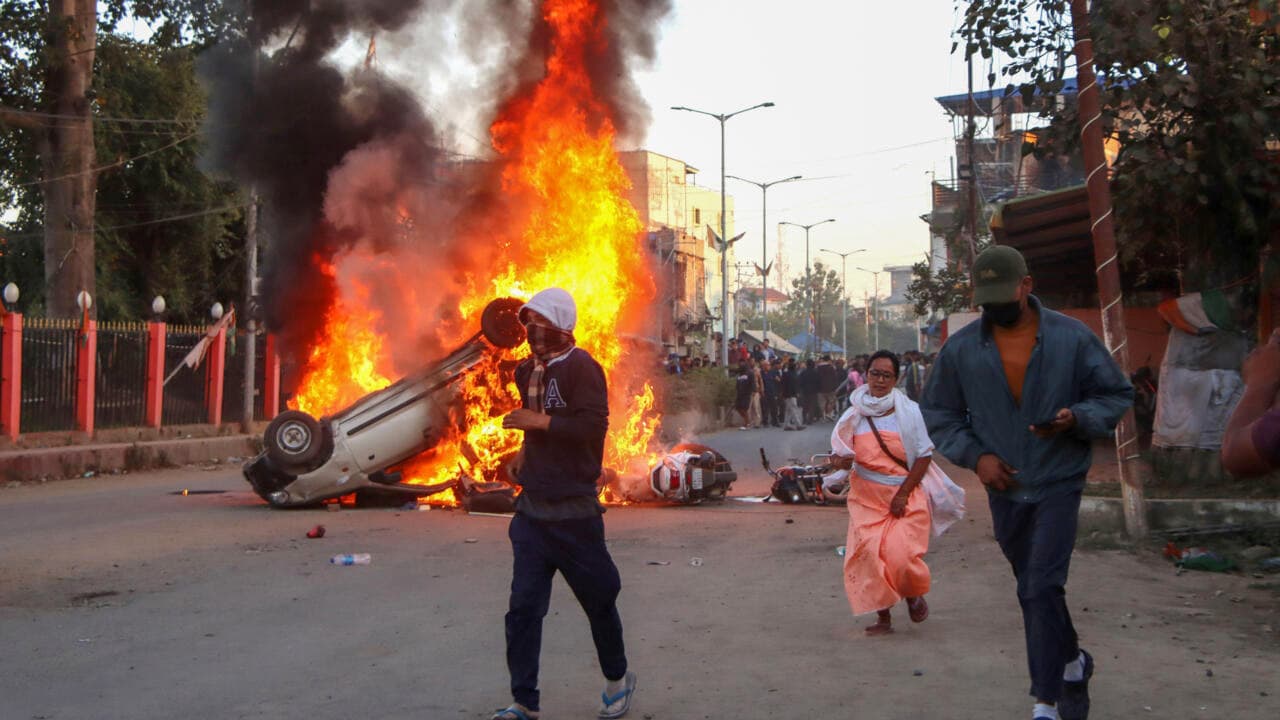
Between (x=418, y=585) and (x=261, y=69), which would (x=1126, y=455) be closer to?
(x=418, y=585)

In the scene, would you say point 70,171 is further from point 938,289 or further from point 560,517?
point 938,289

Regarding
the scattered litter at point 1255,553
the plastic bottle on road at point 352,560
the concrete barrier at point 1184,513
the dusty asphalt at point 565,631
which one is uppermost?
the concrete barrier at point 1184,513

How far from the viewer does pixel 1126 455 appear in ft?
31.4

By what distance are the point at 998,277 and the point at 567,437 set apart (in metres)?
1.85

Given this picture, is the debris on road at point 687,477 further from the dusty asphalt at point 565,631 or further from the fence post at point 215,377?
the fence post at point 215,377

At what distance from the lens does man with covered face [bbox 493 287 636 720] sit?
5145 mm

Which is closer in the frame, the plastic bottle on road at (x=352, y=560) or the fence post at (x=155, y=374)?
the plastic bottle on road at (x=352, y=560)

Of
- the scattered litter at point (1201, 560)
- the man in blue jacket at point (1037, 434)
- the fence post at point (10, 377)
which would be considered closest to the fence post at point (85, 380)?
the fence post at point (10, 377)

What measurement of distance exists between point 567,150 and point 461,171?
1.52 metres

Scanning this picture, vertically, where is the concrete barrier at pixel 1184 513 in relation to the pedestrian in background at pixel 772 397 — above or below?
below

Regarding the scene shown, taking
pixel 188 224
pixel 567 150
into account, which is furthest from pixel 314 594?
pixel 188 224

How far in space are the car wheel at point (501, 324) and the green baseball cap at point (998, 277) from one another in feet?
28.8

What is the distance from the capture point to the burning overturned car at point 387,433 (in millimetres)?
13281

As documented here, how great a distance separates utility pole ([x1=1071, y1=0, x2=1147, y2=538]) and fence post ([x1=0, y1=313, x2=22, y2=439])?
52.5 ft
